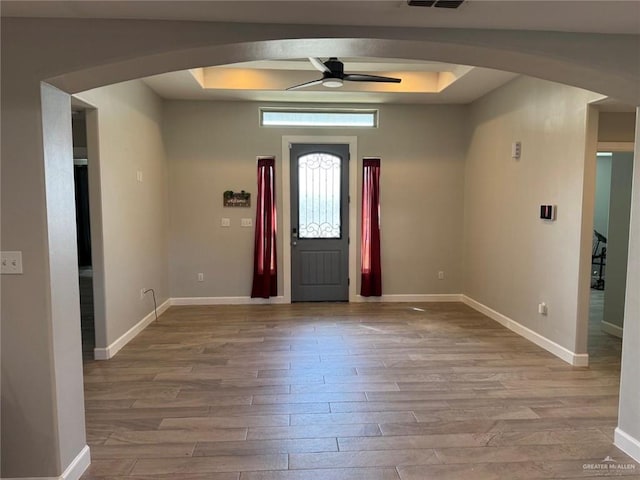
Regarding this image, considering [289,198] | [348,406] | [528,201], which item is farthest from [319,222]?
[348,406]

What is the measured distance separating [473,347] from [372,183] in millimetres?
2748

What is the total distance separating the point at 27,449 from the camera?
6.69 ft

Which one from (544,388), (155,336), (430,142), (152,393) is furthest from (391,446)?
(430,142)

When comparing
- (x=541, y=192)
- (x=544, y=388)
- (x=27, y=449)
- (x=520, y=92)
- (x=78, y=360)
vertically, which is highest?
(x=520, y=92)

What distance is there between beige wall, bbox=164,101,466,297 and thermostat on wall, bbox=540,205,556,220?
2008mm

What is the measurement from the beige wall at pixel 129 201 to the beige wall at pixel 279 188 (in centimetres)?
31

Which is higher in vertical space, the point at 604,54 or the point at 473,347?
the point at 604,54

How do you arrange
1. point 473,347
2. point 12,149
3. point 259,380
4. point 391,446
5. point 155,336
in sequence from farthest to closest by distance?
point 155,336
point 473,347
point 259,380
point 391,446
point 12,149

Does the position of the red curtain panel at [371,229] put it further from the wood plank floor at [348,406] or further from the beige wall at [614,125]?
the beige wall at [614,125]

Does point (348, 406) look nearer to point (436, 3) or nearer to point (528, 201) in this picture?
point (436, 3)

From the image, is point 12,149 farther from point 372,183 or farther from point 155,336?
point 372,183

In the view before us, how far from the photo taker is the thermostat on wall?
3955mm

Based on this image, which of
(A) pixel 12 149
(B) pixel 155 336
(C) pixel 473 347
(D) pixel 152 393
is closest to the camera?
(A) pixel 12 149

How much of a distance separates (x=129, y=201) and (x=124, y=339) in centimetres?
148
